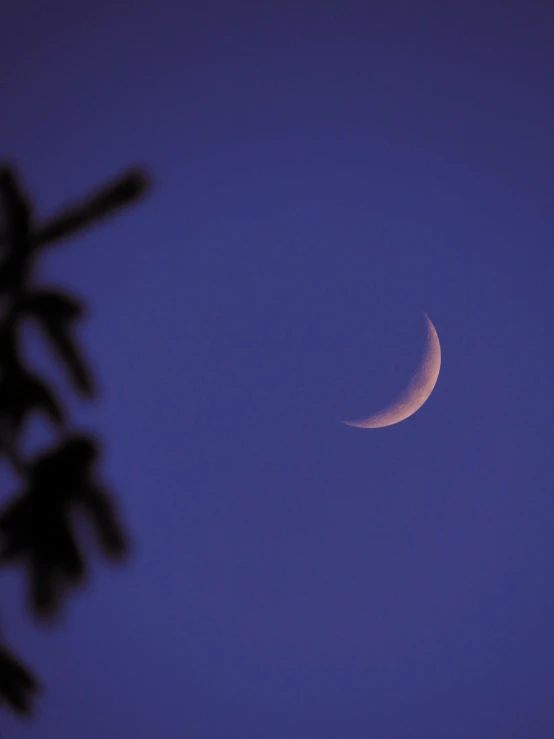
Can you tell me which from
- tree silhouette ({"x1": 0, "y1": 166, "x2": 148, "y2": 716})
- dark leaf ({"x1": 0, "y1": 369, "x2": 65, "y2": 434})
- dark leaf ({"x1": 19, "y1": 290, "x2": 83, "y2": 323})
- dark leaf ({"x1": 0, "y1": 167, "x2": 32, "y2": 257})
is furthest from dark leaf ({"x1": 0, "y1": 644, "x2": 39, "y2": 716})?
dark leaf ({"x1": 0, "y1": 167, "x2": 32, "y2": 257})

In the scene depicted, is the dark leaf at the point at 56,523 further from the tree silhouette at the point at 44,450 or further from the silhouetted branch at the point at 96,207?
the silhouetted branch at the point at 96,207

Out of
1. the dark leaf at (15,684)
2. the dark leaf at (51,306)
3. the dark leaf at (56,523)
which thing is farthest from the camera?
the dark leaf at (51,306)

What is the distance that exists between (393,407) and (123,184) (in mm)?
20779

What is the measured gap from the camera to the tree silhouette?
2.51 metres

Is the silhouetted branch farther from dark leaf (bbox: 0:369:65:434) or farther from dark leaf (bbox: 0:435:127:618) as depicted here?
dark leaf (bbox: 0:435:127:618)

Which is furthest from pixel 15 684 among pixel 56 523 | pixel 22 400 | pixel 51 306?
pixel 51 306

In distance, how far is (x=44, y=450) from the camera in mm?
2607

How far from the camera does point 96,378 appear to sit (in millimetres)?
2871

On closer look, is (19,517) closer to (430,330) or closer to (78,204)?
(78,204)

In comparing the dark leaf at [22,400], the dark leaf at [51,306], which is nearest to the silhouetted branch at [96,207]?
the dark leaf at [51,306]

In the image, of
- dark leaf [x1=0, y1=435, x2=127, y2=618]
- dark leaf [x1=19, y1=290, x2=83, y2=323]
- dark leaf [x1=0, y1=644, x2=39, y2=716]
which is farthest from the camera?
dark leaf [x1=19, y1=290, x2=83, y2=323]

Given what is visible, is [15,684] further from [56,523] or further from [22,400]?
[22,400]

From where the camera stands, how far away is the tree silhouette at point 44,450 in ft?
8.24

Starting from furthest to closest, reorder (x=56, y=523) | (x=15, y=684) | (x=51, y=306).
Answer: (x=51, y=306) → (x=15, y=684) → (x=56, y=523)
